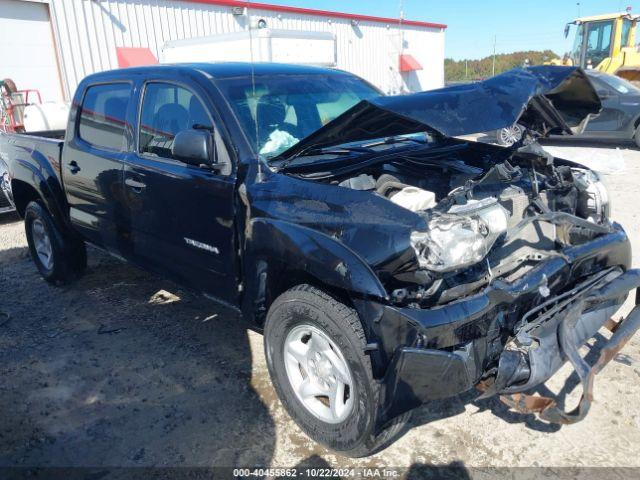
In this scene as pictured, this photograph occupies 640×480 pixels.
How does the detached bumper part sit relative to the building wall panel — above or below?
below

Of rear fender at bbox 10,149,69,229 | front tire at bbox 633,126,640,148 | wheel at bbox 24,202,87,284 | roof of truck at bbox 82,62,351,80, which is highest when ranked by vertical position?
roof of truck at bbox 82,62,351,80

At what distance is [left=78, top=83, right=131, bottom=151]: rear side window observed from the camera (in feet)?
12.9

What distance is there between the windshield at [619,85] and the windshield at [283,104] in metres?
9.06

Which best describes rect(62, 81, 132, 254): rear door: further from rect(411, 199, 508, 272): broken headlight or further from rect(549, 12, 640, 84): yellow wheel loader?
rect(549, 12, 640, 84): yellow wheel loader

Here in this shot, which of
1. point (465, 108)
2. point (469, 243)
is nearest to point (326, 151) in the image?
point (465, 108)

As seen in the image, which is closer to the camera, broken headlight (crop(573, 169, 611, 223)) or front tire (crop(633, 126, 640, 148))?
broken headlight (crop(573, 169, 611, 223))

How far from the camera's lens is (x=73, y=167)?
4383mm

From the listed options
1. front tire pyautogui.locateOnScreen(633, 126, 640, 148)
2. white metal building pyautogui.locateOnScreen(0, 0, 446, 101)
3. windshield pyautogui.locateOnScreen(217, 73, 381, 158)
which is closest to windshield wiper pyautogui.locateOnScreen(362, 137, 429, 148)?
windshield pyautogui.locateOnScreen(217, 73, 381, 158)

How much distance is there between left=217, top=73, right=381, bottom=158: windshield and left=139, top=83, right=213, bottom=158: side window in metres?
0.24

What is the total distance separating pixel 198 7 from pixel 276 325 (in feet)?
46.4

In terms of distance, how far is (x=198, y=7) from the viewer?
14852mm

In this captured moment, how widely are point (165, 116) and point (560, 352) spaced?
9.06ft

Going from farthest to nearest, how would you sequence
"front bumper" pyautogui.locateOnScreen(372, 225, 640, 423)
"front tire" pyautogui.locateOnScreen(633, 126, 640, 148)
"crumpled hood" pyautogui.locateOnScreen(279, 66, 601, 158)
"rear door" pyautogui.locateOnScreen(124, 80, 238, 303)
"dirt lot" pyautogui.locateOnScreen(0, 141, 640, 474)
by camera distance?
"front tire" pyautogui.locateOnScreen(633, 126, 640, 148), "rear door" pyautogui.locateOnScreen(124, 80, 238, 303), "dirt lot" pyautogui.locateOnScreen(0, 141, 640, 474), "crumpled hood" pyautogui.locateOnScreen(279, 66, 601, 158), "front bumper" pyautogui.locateOnScreen(372, 225, 640, 423)

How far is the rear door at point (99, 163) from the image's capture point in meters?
3.91
